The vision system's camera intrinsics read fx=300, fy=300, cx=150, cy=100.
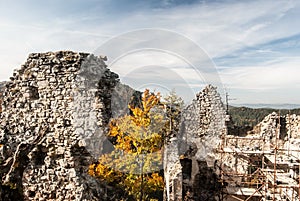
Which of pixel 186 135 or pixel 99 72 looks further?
pixel 186 135

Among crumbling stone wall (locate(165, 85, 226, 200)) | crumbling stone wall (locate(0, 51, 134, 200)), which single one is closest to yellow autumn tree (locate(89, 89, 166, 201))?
crumbling stone wall (locate(0, 51, 134, 200))

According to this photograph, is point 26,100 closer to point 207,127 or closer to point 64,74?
point 64,74

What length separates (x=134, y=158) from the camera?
10477 mm

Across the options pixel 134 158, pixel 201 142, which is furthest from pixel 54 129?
pixel 201 142

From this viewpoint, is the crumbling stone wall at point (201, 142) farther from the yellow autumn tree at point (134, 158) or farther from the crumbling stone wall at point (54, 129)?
the crumbling stone wall at point (54, 129)

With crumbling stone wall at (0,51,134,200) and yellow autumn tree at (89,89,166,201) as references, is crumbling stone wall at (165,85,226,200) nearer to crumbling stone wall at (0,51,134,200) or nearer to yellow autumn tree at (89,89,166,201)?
yellow autumn tree at (89,89,166,201)

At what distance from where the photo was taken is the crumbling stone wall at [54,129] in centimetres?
805

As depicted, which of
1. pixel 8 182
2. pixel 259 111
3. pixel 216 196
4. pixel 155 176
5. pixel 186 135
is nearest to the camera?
pixel 8 182

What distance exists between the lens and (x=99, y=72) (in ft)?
27.9

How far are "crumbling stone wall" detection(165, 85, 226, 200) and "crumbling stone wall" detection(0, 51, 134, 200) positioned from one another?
5.43 m

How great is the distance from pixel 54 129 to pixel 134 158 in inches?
130

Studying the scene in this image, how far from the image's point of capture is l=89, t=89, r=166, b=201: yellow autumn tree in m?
9.62

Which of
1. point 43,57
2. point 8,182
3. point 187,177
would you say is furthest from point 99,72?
point 187,177

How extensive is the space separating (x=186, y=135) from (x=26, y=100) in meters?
9.76
